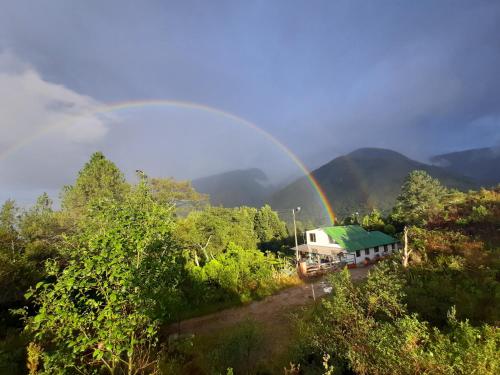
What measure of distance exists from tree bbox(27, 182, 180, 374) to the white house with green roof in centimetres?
2885

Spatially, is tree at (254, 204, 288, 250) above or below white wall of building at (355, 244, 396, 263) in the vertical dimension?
above

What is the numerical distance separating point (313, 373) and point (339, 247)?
28864 mm

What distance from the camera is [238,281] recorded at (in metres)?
18.6

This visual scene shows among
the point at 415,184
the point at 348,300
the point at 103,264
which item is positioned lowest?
the point at 348,300

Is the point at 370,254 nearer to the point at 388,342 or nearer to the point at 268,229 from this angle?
the point at 388,342

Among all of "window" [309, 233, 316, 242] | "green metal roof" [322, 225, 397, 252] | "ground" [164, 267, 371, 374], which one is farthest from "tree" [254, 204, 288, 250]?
"ground" [164, 267, 371, 374]

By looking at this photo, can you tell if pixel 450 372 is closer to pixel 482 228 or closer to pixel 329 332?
pixel 329 332

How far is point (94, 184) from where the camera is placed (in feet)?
112

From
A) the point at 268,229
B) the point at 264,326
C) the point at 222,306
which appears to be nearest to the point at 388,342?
the point at 264,326

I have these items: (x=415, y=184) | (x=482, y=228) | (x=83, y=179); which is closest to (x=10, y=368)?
(x=482, y=228)

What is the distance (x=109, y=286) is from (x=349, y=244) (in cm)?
3091

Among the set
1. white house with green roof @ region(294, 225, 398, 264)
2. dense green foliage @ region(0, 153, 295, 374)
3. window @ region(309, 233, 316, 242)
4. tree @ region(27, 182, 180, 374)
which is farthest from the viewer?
window @ region(309, 233, 316, 242)

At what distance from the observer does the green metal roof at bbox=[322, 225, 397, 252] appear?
32500 mm

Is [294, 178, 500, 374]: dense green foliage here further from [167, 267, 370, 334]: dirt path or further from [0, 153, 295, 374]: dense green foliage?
[0, 153, 295, 374]: dense green foliage
